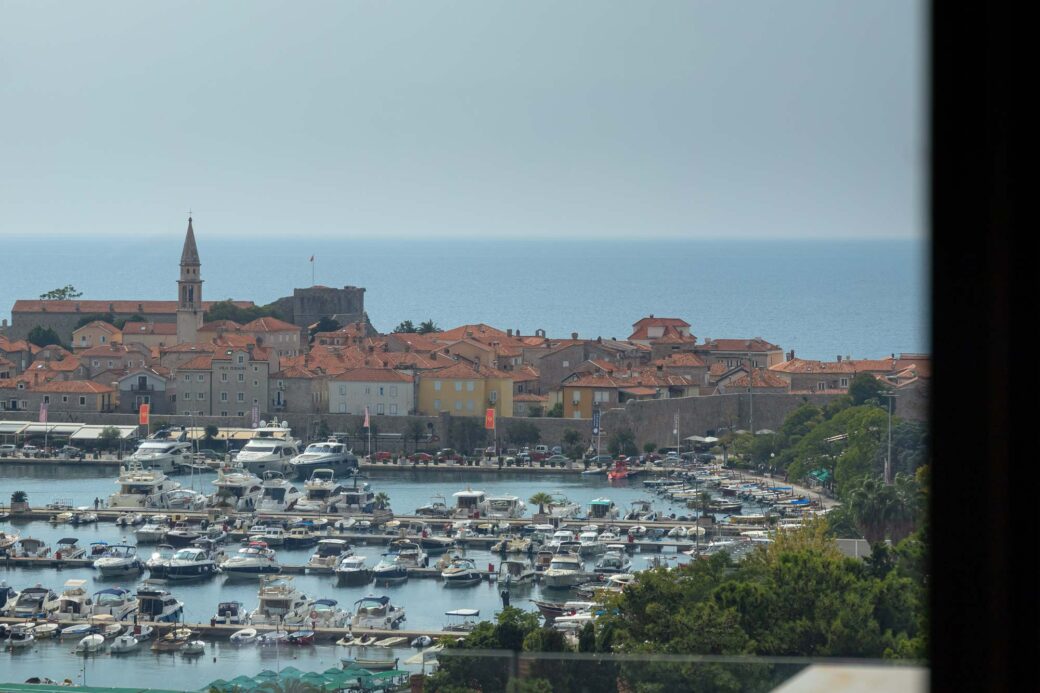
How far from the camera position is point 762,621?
6941mm

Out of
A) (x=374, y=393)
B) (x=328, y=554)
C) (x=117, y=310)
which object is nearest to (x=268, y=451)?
(x=374, y=393)

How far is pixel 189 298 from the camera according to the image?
28969 mm

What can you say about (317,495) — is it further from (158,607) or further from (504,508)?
(158,607)

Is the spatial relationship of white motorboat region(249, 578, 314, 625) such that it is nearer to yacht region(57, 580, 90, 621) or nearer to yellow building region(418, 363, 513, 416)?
yacht region(57, 580, 90, 621)

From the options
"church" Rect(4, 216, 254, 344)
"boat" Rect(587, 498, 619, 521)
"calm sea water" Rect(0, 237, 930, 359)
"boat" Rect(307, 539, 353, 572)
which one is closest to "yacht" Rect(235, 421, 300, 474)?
"boat" Rect(307, 539, 353, 572)

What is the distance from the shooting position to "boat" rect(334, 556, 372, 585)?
1452 centimetres

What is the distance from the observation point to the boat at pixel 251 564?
48.9 feet

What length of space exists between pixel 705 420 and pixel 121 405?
26.4 feet

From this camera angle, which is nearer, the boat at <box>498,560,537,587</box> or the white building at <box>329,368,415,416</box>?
the boat at <box>498,560,537,587</box>

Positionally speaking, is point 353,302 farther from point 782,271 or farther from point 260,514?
point 782,271

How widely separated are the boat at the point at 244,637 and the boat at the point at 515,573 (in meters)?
2.79

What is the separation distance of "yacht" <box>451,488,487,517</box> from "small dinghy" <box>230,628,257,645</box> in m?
5.76

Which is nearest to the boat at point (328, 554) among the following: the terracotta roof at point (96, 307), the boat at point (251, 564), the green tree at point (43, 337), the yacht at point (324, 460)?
the boat at point (251, 564)

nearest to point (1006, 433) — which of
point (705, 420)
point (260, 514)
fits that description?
point (260, 514)
